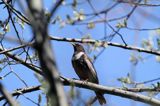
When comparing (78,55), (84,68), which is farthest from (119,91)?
(78,55)

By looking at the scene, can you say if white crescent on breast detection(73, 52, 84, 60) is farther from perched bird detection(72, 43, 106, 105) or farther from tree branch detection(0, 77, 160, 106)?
tree branch detection(0, 77, 160, 106)

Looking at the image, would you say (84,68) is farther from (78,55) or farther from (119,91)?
(119,91)

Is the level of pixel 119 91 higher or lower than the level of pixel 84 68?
higher

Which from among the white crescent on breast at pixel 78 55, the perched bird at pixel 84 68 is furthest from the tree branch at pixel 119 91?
the white crescent on breast at pixel 78 55

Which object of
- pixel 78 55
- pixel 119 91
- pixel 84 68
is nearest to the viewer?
pixel 119 91

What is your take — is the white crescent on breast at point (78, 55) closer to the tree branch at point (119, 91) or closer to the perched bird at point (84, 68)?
the perched bird at point (84, 68)

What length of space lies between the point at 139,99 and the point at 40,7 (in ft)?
8.60

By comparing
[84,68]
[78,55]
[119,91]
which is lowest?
[84,68]

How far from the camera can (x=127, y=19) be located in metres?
5.05

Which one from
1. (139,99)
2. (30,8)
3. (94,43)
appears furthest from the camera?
(94,43)

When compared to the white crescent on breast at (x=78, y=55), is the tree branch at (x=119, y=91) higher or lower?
higher

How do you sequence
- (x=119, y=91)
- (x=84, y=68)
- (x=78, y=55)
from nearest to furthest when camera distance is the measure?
(x=119, y=91) → (x=84, y=68) → (x=78, y=55)

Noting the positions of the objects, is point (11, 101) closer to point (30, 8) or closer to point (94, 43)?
point (30, 8)

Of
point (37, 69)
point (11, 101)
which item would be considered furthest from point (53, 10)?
point (37, 69)
